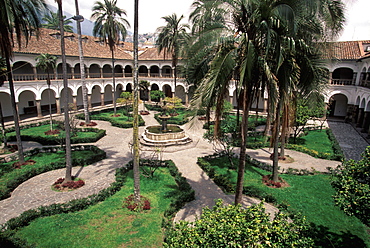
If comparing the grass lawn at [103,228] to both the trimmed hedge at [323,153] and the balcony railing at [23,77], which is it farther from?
the balcony railing at [23,77]

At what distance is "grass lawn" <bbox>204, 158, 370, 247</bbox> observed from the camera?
7.92 meters

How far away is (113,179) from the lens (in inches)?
494

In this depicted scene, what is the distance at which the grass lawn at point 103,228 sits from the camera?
7492 mm

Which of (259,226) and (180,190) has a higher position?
(259,226)

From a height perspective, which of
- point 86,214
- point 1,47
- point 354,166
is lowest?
point 86,214

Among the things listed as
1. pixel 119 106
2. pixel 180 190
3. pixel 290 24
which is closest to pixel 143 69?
pixel 119 106

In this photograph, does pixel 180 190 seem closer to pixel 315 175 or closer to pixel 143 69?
pixel 315 175

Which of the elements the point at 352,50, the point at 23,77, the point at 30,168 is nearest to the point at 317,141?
the point at 352,50

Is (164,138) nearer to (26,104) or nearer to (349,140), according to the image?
(349,140)

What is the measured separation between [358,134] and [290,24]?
2111 centimetres

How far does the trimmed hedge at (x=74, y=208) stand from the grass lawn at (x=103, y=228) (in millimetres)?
222

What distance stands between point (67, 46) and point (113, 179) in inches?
914

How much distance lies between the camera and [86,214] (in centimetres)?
908

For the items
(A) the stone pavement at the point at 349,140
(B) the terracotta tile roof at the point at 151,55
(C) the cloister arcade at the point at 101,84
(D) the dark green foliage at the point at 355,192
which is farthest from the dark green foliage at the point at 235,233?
(B) the terracotta tile roof at the point at 151,55
